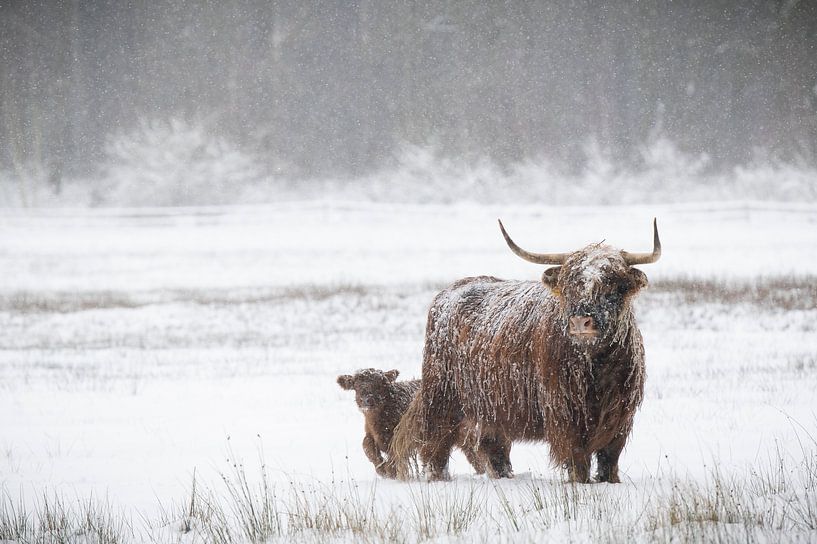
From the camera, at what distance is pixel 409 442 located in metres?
5.79

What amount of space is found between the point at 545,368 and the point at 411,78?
134m

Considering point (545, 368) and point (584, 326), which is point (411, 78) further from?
point (584, 326)

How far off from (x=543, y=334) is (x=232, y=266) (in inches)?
1404

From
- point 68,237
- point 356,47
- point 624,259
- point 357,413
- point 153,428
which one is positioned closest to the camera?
point 624,259

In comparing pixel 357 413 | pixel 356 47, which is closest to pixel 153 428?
pixel 357 413

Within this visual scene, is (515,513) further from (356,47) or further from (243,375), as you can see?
(356,47)

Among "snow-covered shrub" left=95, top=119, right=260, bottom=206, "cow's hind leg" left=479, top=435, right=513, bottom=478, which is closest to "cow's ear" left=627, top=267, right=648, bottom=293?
"cow's hind leg" left=479, top=435, right=513, bottom=478

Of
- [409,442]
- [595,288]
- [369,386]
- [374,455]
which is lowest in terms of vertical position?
[374,455]

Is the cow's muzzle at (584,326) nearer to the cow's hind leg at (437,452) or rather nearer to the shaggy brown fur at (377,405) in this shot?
the cow's hind leg at (437,452)

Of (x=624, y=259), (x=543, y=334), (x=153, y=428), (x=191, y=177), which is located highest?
(x=191, y=177)

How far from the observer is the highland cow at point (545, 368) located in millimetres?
4492

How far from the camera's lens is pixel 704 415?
7.92 m

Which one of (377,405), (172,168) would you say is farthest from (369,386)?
(172,168)

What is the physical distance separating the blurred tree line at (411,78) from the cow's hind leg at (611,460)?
87.5m
